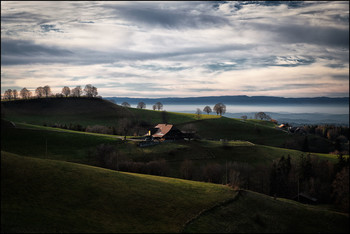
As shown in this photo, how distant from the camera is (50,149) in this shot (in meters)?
74.3

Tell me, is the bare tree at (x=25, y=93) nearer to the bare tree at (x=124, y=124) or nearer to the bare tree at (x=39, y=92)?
the bare tree at (x=39, y=92)

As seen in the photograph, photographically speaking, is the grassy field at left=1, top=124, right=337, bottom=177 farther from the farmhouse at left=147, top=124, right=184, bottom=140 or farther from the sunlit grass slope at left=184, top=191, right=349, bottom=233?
the sunlit grass slope at left=184, top=191, right=349, bottom=233

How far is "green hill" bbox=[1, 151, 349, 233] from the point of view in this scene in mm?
28594

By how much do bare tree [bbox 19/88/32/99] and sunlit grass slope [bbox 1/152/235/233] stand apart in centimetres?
17581

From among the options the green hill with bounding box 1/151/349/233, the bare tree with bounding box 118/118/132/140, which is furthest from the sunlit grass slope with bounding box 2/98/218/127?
the green hill with bounding box 1/151/349/233

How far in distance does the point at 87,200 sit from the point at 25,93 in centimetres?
19196

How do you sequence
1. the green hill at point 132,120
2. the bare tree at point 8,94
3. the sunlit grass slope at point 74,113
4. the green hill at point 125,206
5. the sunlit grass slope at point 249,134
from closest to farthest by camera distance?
1. the green hill at point 125,206
2. the sunlit grass slope at point 249,134
3. the green hill at point 132,120
4. the sunlit grass slope at point 74,113
5. the bare tree at point 8,94

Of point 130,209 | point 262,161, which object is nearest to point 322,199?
point 262,161

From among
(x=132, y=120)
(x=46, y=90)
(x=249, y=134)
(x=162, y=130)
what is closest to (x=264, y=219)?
(x=162, y=130)

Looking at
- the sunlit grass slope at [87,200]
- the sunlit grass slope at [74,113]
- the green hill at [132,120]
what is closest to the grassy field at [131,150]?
the sunlit grass slope at [87,200]

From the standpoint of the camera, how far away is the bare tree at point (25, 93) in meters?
192

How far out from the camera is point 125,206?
34.9 meters

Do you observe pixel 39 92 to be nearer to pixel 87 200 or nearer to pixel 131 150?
pixel 131 150

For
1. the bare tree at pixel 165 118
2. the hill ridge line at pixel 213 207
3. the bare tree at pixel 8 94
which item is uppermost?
the bare tree at pixel 8 94
